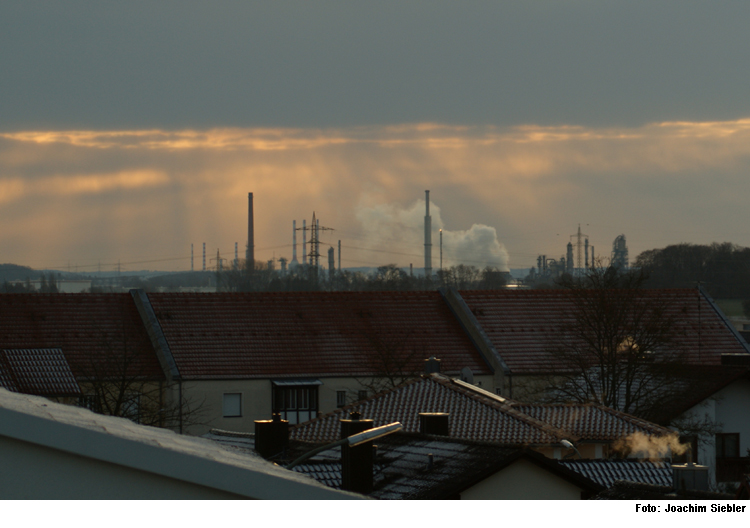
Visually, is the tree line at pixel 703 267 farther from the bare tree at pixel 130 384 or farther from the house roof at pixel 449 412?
the house roof at pixel 449 412

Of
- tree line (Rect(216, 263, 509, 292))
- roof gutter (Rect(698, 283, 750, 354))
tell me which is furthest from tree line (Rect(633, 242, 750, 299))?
roof gutter (Rect(698, 283, 750, 354))

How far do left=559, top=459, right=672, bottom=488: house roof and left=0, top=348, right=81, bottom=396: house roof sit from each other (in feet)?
74.5

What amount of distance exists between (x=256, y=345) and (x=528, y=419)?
23.7 m

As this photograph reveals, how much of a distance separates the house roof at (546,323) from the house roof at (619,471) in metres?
25.5

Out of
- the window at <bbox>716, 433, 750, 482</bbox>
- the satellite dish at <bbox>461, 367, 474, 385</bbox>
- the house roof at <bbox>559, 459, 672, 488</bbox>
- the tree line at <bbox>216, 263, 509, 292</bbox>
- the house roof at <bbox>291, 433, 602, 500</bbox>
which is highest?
the tree line at <bbox>216, 263, 509, 292</bbox>

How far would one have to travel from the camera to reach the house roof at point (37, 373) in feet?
125

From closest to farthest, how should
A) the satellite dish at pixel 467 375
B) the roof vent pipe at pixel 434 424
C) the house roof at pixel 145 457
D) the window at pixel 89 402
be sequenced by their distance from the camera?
the house roof at pixel 145 457, the roof vent pipe at pixel 434 424, the window at pixel 89 402, the satellite dish at pixel 467 375

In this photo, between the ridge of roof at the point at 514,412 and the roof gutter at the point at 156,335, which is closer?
the ridge of roof at the point at 514,412

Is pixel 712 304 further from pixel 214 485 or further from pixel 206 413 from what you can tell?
pixel 214 485

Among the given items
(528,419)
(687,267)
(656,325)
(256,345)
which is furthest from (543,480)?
(687,267)

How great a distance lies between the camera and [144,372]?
45.8 m

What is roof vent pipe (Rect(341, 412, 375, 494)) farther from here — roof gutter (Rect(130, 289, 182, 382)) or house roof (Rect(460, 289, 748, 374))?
house roof (Rect(460, 289, 748, 374))

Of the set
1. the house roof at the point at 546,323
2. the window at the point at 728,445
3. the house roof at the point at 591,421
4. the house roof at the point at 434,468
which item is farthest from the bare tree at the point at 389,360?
the house roof at the point at 434,468

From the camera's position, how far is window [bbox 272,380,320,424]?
46.7 m
